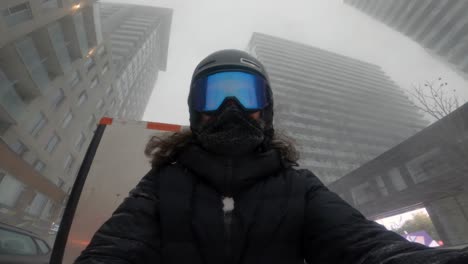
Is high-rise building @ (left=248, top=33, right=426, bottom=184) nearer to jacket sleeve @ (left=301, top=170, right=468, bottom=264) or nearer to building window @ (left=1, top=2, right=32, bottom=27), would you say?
building window @ (left=1, top=2, right=32, bottom=27)

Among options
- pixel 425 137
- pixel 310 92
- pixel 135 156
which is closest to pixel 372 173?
pixel 425 137

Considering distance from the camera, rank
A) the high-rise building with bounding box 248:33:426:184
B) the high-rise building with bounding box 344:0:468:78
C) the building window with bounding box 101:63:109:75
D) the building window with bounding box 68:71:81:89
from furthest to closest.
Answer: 1. the high-rise building with bounding box 248:33:426:184
2. the high-rise building with bounding box 344:0:468:78
3. the building window with bounding box 101:63:109:75
4. the building window with bounding box 68:71:81:89

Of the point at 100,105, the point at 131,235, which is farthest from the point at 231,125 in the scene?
the point at 100,105

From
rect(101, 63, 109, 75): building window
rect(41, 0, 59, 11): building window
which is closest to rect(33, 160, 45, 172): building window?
rect(41, 0, 59, 11): building window

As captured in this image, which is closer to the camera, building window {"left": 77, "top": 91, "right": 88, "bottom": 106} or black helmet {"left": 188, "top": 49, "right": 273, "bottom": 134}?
black helmet {"left": 188, "top": 49, "right": 273, "bottom": 134}

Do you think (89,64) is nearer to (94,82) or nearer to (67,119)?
(94,82)

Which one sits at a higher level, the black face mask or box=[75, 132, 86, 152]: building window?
box=[75, 132, 86, 152]: building window

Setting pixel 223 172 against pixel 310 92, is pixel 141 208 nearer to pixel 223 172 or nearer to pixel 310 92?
pixel 223 172
